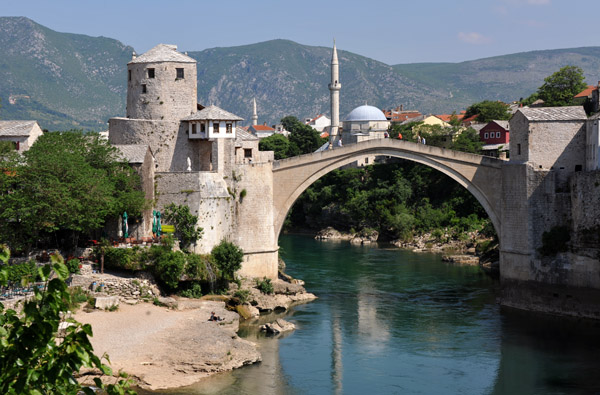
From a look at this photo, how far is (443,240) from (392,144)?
2302 centimetres

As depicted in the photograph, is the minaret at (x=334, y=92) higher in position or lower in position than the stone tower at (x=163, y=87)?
higher

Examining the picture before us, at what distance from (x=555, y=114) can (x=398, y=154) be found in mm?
9684

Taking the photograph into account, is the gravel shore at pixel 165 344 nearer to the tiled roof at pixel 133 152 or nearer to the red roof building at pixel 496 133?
the tiled roof at pixel 133 152

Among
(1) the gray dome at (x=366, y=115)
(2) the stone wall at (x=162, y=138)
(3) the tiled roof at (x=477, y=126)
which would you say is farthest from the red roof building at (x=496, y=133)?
(2) the stone wall at (x=162, y=138)

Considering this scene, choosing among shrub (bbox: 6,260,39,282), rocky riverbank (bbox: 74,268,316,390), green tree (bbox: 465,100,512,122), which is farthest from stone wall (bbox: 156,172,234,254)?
green tree (bbox: 465,100,512,122)

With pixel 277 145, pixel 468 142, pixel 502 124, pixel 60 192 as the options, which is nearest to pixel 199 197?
pixel 60 192

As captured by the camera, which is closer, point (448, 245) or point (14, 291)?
point (14, 291)

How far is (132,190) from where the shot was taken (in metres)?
43.5

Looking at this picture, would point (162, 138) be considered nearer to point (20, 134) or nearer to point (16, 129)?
point (20, 134)

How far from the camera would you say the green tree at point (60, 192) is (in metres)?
38.2

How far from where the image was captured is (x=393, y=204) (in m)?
80.1

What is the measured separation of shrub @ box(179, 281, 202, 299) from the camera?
138 ft

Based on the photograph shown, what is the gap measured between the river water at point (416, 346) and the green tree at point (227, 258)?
384 cm

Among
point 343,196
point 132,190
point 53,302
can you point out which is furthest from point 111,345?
point 343,196
